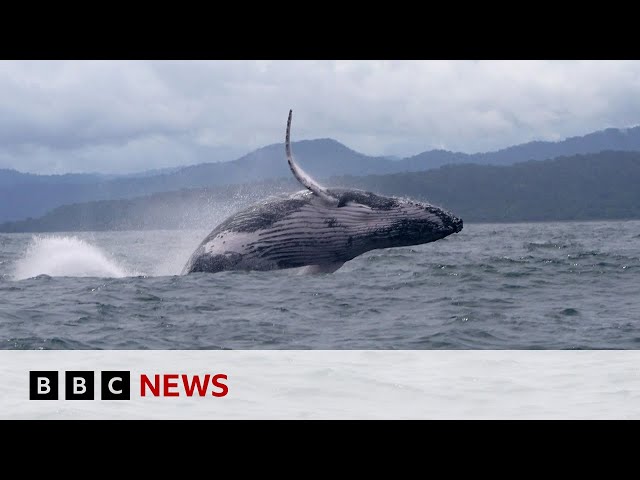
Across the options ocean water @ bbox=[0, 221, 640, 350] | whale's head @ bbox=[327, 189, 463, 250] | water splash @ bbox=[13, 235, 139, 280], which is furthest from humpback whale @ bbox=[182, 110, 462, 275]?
water splash @ bbox=[13, 235, 139, 280]

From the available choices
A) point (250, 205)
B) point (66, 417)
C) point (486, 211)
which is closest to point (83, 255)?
point (250, 205)

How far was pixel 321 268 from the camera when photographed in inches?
559

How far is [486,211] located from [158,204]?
50449 mm

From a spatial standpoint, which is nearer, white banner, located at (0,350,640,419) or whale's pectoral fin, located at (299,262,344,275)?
white banner, located at (0,350,640,419)

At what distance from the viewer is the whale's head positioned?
13.6 metres

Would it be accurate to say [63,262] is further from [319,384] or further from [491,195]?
[491,195]

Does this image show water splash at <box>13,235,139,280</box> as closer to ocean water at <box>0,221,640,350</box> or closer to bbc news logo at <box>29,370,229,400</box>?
ocean water at <box>0,221,640,350</box>

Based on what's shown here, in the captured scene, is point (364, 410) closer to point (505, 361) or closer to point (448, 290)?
point (505, 361)

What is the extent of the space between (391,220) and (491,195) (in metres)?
102

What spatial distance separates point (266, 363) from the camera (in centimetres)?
879

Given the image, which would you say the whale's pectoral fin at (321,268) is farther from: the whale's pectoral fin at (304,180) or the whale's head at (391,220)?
the whale's pectoral fin at (304,180)

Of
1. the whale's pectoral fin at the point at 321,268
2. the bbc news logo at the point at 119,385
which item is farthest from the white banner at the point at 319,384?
the whale's pectoral fin at the point at 321,268

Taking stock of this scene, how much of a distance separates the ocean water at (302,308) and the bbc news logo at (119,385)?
1.98 metres

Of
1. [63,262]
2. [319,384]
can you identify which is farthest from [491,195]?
[319,384]
